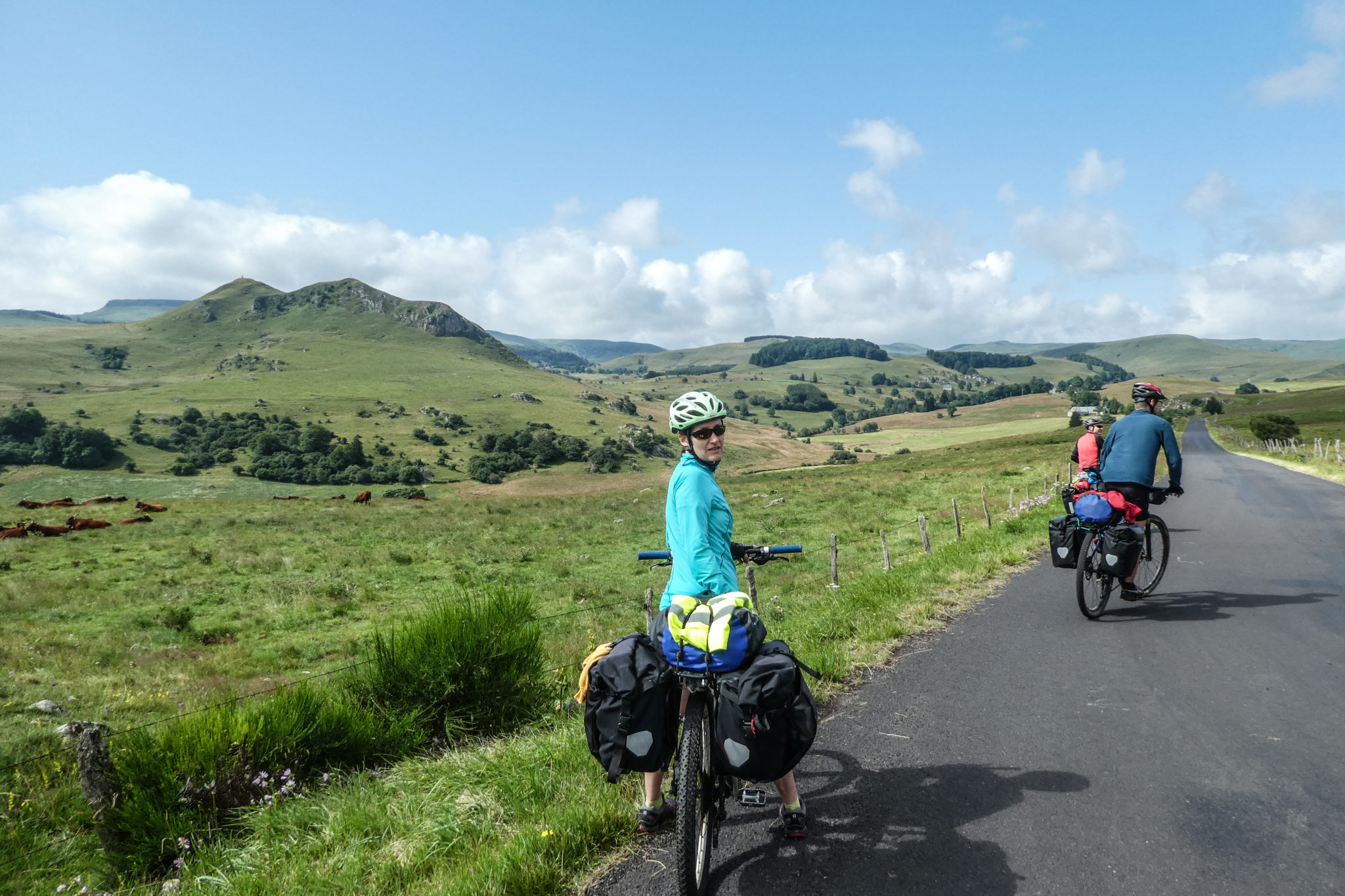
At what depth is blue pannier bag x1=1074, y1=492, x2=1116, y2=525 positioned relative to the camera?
7.97 m

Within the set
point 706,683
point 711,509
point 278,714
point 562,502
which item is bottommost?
point 562,502

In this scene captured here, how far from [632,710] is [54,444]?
13910 centimetres

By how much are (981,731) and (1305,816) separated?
1.81m

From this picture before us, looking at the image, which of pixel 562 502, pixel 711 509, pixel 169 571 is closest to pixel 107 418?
pixel 562 502

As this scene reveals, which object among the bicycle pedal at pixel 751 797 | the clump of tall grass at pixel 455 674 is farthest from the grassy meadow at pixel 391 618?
the bicycle pedal at pixel 751 797

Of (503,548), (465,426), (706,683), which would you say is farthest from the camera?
(465,426)

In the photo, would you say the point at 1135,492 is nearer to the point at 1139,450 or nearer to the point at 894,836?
the point at 1139,450

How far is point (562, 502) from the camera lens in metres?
50.0

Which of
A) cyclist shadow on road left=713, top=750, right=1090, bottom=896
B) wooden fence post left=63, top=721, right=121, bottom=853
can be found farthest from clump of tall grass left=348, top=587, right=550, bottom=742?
cyclist shadow on road left=713, top=750, right=1090, bottom=896

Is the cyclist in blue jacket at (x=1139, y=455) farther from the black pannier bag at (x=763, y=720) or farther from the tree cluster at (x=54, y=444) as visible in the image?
the tree cluster at (x=54, y=444)

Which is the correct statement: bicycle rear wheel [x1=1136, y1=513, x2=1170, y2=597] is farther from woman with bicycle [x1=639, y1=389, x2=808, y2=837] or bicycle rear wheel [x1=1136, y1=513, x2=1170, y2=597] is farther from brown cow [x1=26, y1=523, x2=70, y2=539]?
brown cow [x1=26, y1=523, x2=70, y2=539]

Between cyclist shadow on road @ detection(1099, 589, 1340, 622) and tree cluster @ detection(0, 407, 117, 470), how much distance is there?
127712mm

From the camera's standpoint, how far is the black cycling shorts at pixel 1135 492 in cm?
828

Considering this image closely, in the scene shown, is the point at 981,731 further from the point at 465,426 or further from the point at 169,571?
the point at 465,426
